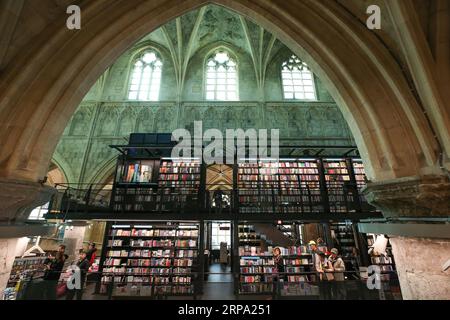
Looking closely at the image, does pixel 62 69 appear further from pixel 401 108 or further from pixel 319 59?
pixel 401 108

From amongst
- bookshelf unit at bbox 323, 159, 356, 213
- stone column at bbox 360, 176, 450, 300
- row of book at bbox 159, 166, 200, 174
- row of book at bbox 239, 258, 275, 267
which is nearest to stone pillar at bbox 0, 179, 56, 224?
stone column at bbox 360, 176, 450, 300

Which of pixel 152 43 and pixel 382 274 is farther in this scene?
pixel 152 43

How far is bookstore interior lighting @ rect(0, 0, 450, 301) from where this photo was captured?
187 centimetres

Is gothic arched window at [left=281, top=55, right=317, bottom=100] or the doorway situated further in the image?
gothic arched window at [left=281, top=55, right=317, bottom=100]

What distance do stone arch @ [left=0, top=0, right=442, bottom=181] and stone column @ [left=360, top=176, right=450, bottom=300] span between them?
153 mm

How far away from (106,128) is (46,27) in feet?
Answer: 34.0

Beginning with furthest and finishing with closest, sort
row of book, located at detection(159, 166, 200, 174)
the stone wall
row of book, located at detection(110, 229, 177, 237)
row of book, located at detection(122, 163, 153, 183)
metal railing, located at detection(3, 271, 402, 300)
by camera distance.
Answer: the stone wall → row of book, located at detection(159, 166, 200, 174) → row of book, located at detection(122, 163, 153, 183) → row of book, located at detection(110, 229, 177, 237) → metal railing, located at detection(3, 271, 402, 300)

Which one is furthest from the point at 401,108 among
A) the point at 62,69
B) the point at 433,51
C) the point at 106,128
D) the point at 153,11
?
the point at 106,128

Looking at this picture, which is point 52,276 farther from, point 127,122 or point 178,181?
point 127,122

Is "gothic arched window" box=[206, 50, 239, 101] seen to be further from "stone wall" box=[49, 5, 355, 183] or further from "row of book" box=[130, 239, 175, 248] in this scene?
"row of book" box=[130, 239, 175, 248]

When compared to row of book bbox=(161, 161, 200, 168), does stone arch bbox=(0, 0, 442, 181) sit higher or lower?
lower

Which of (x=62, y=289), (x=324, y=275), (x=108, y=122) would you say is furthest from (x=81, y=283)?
(x=108, y=122)

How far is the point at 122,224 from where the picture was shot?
6949 millimetres

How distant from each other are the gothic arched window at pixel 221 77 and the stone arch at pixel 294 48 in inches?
383
